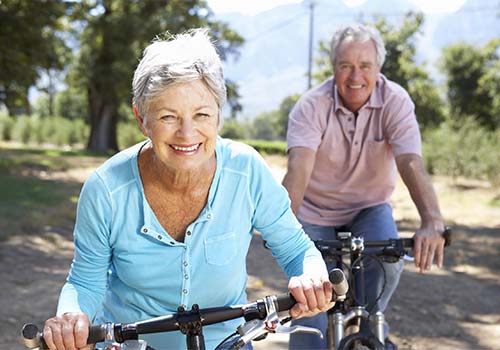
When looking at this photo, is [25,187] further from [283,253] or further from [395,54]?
[283,253]

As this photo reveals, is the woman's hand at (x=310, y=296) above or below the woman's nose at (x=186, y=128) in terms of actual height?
below

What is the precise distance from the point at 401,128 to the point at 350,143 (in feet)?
0.90

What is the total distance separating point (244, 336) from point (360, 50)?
2.04 metres

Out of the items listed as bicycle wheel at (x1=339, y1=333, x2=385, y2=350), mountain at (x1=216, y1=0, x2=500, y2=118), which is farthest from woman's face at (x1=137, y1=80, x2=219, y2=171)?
mountain at (x1=216, y1=0, x2=500, y2=118)

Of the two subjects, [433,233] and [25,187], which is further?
[25,187]

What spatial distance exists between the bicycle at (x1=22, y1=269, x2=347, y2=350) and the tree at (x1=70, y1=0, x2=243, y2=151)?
26.6 meters

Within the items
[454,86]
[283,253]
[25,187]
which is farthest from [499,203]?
[454,86]

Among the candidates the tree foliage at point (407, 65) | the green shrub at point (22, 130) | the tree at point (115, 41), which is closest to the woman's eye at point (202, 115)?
the tree foliage at point (407, 65)

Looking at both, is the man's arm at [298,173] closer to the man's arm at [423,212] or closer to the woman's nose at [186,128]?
the man's arm at [423,212]

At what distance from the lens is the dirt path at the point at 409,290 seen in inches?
224

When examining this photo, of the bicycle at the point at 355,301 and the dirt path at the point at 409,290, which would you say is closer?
the bicycle at the point at 355,301

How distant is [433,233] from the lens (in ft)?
10.8

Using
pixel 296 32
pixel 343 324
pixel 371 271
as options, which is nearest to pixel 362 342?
pixel 343 324

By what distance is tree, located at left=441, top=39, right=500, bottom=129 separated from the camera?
1681 inches
